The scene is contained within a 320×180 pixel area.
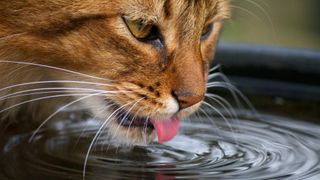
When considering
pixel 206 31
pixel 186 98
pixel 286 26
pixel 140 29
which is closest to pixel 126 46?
pixel 140 29

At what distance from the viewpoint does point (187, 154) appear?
302 cm

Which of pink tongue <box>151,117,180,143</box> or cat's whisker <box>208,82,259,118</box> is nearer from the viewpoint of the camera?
pink tongue <box>151,117,180,143</box>

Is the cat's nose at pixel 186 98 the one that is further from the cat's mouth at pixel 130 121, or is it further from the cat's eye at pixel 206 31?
the cat's eye at pixel 206 31

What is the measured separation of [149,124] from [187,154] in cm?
21

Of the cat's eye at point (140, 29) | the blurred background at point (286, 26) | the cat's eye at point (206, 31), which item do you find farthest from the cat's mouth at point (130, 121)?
the blurred background at point (286, 26)

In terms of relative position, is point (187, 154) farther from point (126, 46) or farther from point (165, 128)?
point (126, 46)

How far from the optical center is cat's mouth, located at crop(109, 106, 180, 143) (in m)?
2.85

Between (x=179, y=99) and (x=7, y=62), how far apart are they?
0.62 metres

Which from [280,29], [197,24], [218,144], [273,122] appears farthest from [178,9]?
[280,29]

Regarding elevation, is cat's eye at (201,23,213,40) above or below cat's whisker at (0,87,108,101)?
above

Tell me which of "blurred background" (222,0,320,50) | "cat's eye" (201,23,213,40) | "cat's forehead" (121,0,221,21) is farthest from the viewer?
"blurred background" (222,0,320,50)

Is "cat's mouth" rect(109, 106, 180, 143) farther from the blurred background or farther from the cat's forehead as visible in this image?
the blurred background

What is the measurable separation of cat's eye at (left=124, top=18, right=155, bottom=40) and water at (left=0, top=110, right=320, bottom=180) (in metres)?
0.44

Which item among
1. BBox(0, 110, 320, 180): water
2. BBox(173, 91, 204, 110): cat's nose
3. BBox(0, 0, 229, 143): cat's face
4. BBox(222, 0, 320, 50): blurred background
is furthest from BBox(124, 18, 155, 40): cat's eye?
BBox(222, 0, 320, 50): blurred background
